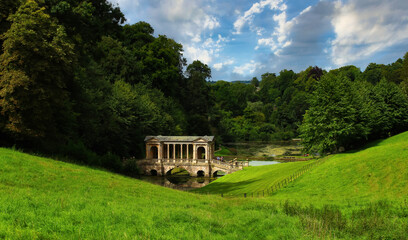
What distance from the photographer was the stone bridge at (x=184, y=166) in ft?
184

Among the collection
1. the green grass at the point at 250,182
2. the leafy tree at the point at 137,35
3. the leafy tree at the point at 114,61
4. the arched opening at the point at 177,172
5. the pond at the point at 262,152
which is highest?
the leafy tree at the point at 137,35

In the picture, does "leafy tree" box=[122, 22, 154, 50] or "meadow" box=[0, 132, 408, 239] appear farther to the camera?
"leafy tree" box=[122, 22, 154, 50]

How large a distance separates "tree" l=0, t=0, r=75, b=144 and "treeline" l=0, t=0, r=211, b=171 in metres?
0.08

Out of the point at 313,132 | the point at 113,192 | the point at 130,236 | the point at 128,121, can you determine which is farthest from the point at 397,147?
the point at 128,121

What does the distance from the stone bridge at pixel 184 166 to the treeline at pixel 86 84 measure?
4.41 m

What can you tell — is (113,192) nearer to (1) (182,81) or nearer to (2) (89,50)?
(2) (89,50)

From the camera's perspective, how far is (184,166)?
57.3 m

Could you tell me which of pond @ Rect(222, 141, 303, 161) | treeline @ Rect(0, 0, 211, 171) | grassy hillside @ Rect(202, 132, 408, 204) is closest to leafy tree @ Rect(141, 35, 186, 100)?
treeline @ Rect(0, 0, 211, 171)

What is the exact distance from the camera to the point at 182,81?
98562 mm

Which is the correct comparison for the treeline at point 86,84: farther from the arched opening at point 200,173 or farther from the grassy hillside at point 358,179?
the grassy hillside at point 358,179

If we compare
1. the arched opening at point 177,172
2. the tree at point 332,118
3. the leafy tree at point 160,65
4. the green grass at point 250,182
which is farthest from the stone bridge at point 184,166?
the leafy tree at point 160,65

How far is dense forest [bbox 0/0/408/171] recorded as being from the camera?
87.2 feet

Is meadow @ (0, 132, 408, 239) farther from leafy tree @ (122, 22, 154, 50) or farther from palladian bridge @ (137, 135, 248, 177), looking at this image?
leafy tree @ (122, 22, 154, 50)

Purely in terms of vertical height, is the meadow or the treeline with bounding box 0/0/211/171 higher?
the treeline with bounding box 0/0/211/171
